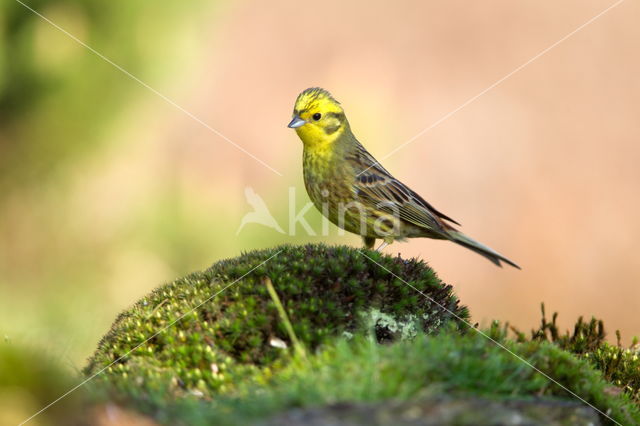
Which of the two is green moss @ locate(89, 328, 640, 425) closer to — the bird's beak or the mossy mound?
the mossy mound

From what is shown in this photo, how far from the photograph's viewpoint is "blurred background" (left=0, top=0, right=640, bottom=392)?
7.12 m

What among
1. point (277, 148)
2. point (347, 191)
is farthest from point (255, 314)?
point (277, 148)

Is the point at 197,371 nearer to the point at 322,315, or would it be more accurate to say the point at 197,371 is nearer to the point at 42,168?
the point at 322,315

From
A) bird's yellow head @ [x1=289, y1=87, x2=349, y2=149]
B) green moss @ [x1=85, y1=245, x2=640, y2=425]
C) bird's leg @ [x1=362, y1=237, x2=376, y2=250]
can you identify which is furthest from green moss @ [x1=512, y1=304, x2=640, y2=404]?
bird's yellow head @ [x1=289, y1=87, x2=349, y2=149]

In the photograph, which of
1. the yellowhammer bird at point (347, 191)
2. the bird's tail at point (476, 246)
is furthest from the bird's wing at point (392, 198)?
the bird's tail at point (476, 246)

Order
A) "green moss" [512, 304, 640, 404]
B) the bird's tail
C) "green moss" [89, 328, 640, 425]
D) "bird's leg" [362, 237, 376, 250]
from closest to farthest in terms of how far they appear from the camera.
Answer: "green moss" [89, 328, 640, 425], "green moss" [512, 304, 640, 404], the bird's tail, "bird's leg" [362, 237, 376, 250]

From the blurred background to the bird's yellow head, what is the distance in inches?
47.6

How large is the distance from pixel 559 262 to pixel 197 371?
7.74 m

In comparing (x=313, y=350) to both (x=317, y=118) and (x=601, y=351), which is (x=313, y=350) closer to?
(x=601, y=351)

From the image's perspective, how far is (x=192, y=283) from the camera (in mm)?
5012

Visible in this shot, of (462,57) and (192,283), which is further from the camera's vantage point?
(462,57)

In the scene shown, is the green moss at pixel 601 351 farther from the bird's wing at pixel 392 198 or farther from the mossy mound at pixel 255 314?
the mossy mound at pixel 255 314

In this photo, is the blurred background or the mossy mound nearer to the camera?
the mossy mound

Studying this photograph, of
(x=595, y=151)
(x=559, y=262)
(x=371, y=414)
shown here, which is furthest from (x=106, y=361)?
(x=595, y=151)
